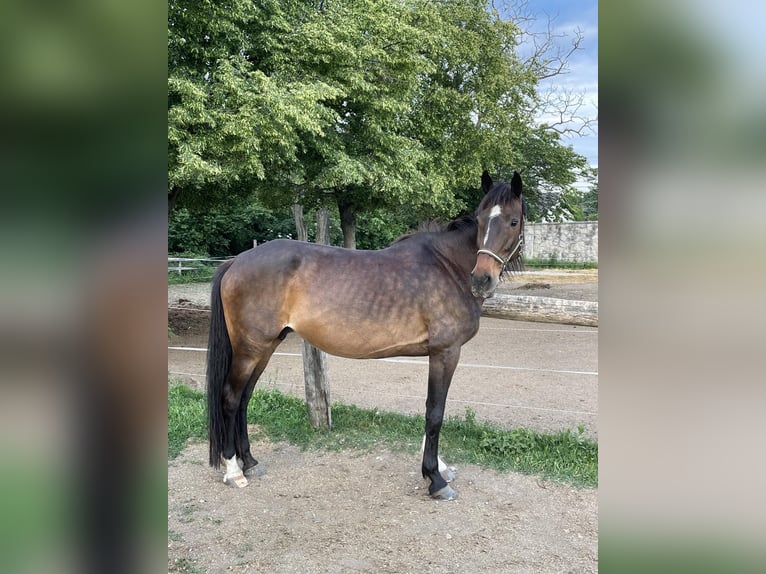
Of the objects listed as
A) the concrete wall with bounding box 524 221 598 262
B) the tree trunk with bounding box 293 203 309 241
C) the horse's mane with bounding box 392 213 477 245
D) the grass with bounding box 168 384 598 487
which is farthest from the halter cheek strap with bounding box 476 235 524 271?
the concrete wall with bounding box 524 221 598 262

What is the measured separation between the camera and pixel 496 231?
2879 millimetres

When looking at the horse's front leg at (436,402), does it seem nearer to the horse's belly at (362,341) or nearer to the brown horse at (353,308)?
the brown horse at (353,308)

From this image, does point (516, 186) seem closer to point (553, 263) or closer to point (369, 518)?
point (369, 518)

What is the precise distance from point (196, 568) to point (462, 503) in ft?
5.17

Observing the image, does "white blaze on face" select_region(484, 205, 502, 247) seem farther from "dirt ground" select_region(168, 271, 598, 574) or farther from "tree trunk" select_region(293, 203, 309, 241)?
"tree trunk" select_region(293, 203, 309, 241)

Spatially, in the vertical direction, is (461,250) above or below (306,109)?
below

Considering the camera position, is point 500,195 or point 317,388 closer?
point 500,195

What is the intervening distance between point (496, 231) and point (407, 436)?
213cm

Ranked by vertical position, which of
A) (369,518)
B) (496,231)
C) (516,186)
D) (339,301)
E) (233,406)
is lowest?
(369,518)

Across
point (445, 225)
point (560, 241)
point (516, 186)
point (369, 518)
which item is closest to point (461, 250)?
point (445, 225)

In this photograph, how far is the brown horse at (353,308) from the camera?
329 centimetres
